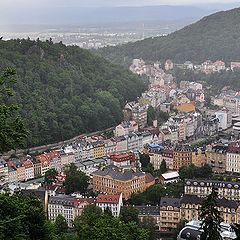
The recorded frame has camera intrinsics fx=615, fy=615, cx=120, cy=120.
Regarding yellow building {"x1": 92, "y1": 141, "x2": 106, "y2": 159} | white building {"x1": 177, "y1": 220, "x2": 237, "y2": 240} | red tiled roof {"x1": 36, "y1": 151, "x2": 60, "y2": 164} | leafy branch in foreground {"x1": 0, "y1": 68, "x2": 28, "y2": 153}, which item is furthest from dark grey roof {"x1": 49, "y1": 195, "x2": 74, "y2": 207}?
leafy branch in foreground {"x1": 0, "y1": 68, "x2": 28, "y2": 153}

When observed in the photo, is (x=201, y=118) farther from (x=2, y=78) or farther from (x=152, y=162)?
(x=2, y=78)

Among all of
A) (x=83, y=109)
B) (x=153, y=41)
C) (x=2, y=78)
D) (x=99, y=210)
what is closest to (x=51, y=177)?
(x=99, y=210)

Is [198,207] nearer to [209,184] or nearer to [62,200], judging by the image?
[209,184]

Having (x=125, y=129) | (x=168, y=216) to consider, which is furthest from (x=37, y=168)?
(x=168, y=216)

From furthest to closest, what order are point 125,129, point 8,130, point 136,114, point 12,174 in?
point 136,114
point 125,129
point 12,174
point 8,130

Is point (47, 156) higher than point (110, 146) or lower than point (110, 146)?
higher

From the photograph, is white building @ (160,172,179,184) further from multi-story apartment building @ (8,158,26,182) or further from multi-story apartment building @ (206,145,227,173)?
multi-story apartment building @ (8,158,26,182)

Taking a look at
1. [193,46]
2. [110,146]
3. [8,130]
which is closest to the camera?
[8,130]
